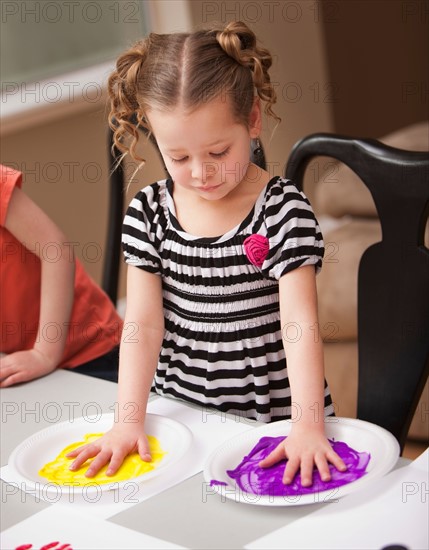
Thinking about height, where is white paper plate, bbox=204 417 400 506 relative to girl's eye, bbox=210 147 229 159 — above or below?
below

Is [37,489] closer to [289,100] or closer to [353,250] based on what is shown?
Answer: [353,250]

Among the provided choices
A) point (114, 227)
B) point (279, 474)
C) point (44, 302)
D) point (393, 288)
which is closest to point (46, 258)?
point (44, 302)

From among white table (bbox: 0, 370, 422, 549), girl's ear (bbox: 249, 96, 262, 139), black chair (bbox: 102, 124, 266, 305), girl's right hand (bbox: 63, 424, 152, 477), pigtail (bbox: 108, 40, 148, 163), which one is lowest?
white table (bbox: 0, 370, 422, 549)

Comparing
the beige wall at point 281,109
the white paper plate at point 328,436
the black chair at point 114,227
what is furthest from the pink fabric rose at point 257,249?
the beige wall at point 281,109

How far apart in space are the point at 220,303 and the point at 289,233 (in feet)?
0.48

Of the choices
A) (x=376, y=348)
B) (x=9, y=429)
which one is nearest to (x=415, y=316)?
(x=376, y=348)

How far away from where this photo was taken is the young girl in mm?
957

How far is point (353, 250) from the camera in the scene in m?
2.21

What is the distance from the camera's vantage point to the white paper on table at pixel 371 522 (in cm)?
72

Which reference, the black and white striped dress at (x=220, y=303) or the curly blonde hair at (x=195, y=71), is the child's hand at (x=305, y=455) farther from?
the curly blonde hair at (x=195, y=71)

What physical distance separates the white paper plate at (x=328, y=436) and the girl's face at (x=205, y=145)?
0.95 ft

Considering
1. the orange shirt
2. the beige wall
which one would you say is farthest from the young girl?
the beige wall

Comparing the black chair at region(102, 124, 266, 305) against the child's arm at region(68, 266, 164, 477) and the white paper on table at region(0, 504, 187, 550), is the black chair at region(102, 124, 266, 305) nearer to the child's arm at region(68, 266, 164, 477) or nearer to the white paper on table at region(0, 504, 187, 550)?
the child's arm at region(68, 266, 164, 477)

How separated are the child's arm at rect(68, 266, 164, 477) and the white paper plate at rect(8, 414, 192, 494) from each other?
2 centimetres
